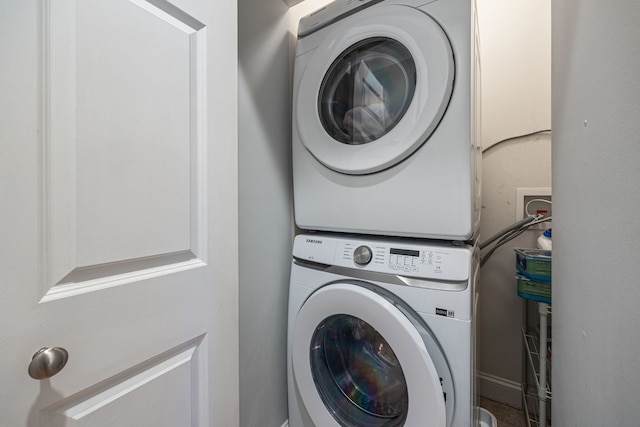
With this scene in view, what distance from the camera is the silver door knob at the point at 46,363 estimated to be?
1.34 ft

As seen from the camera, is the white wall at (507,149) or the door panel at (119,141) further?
the white wall at (507,149)

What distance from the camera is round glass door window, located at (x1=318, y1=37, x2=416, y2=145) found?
88 centimetres

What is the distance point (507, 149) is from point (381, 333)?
4.32ft

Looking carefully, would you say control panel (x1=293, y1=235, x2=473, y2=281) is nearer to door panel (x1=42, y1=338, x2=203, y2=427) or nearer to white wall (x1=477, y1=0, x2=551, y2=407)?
door panel (x1=42, y1=338, x2=203, y2=427)

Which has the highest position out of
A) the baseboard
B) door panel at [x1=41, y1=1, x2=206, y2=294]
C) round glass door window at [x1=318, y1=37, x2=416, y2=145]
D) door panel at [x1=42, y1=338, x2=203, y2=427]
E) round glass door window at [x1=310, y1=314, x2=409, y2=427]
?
round glass door window at [x1=318, y1=37, x2=416, y2=145]

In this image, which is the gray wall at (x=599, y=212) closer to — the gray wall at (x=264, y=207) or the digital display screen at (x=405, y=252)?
the digital display screen at (x=405, y=252)

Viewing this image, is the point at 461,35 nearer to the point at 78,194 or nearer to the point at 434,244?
the point at 434,244

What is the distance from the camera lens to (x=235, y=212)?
0.76 m

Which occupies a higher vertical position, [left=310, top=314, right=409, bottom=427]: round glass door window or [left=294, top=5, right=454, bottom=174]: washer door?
[left=294, top=5, right=454, bottom=174]: washer door

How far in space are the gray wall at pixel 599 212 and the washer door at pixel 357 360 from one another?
34cm

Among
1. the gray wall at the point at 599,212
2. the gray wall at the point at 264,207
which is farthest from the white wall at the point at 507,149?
the gray wall at the point at 264,207

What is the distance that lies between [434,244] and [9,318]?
96 cm

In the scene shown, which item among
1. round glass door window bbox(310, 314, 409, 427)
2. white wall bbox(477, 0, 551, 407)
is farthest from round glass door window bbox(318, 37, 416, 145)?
white wall bbox(477, 0, 551, 407)

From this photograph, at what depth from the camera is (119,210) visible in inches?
20.6
